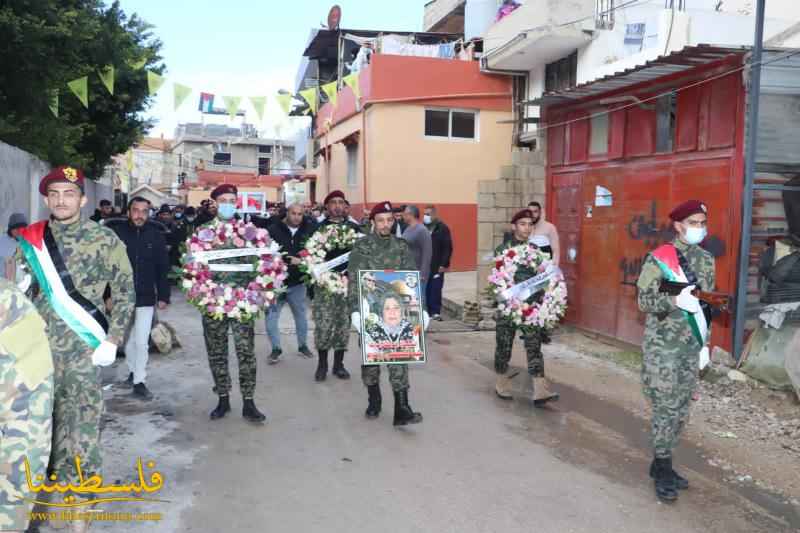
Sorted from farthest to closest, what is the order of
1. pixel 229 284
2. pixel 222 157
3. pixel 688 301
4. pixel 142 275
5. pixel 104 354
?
pixel 222 157 → pixel 142 275 → pixel 229 284 → pixel 688 301 → pixel 104 354

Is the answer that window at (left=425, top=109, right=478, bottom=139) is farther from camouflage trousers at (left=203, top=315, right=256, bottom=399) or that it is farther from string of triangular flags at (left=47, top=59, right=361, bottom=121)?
camouflage trousers at (left=203, top=315, right=256, bottom=399)

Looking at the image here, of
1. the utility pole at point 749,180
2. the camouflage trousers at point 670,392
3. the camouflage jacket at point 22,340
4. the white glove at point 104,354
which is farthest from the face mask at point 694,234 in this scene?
A: the camouflage jacket at point 22,340

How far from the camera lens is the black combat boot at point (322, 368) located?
7754 mm

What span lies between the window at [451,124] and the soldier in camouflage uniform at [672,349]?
15305mm

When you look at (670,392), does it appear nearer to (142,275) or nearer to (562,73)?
(142,275)

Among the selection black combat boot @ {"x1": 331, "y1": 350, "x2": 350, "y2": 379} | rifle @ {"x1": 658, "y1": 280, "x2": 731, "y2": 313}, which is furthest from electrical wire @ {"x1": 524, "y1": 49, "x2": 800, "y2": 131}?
black combat boot @ {"x1": 331, "y1": 350, "x2": 350, "y2": 379}

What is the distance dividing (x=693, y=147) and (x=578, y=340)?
3.31 m

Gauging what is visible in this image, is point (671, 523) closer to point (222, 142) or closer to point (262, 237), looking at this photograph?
point (262, 237)

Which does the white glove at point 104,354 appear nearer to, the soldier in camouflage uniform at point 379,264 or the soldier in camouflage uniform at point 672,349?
the soldier in camouflage uniform at point 379,264

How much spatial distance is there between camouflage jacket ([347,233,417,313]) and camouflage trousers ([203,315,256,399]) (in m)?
0.99

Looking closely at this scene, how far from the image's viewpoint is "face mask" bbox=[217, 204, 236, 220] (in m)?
6.27

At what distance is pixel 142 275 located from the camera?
7.15 metres

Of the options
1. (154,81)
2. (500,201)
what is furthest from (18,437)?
(154,81)

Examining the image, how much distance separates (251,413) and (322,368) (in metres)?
1.69
